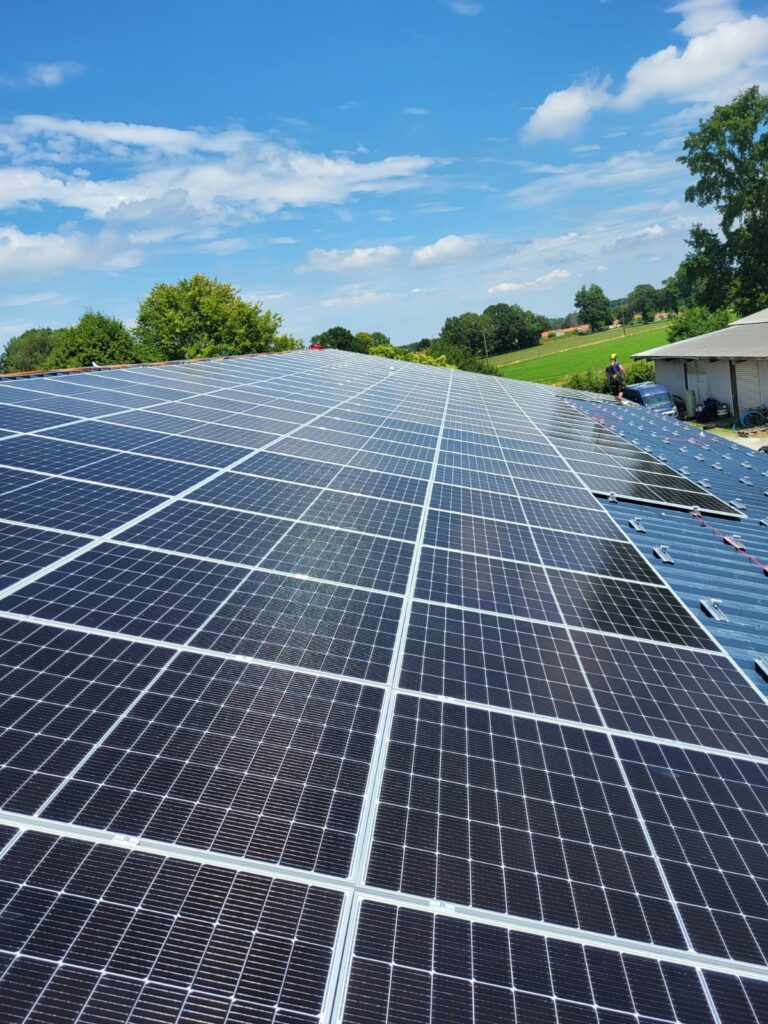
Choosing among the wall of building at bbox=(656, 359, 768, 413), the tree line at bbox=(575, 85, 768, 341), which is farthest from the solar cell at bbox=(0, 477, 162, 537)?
the tree line at bbox=(575, 85, 768, 341)

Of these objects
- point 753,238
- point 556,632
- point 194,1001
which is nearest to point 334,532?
point 556,632

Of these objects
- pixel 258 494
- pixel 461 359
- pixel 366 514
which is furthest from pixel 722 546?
pixel 461 359

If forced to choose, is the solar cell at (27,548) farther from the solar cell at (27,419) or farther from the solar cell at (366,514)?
the solar cell at (27,419)

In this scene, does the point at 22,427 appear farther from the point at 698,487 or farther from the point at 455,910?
the point at 698,487

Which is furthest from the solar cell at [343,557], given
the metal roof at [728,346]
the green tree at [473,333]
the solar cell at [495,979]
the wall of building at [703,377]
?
the green tree at [473,333]

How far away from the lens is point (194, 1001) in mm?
4012

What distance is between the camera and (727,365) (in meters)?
54.5

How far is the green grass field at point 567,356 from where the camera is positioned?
119600 millimetres

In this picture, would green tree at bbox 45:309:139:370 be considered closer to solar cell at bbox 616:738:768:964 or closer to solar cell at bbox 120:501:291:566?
solar cell at bbox 120:501:291:566

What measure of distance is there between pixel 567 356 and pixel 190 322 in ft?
320

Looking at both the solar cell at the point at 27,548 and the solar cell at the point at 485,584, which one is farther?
the solar cell at the point at 485,584

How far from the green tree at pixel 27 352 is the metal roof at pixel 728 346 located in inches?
4822

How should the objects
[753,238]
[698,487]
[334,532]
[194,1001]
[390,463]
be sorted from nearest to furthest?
[194,1001], [334,532], [390,463], [698,487], [753,238]

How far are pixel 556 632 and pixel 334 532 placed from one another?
4516mm
